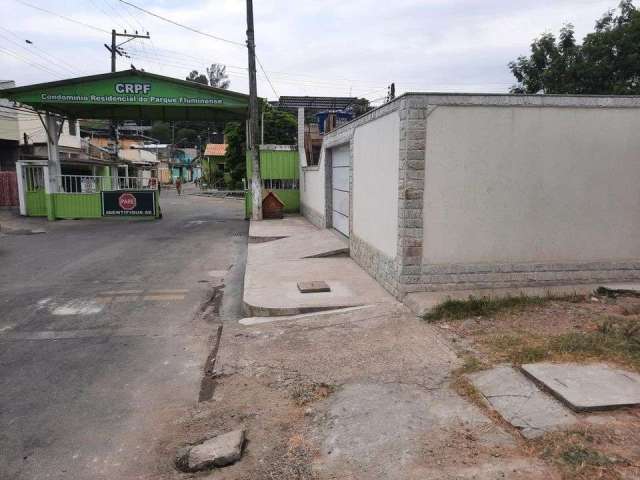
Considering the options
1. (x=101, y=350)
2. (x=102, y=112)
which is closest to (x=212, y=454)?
(x=101, y=350)

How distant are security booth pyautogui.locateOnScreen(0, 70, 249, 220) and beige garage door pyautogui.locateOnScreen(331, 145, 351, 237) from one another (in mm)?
7839

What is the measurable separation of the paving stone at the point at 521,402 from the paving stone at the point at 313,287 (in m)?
3.64

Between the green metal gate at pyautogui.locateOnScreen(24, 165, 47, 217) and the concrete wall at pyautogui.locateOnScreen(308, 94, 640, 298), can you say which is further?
the green metal gate at pyautogui.locateOnScreen(24, 165, 47, 217)

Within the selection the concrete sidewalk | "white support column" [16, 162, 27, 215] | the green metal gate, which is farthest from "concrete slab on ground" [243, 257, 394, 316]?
"white support column" [16, 162, 27, 215]

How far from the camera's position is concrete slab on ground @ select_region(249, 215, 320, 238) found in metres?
15.0

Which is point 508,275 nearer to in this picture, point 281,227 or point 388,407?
point 388,407

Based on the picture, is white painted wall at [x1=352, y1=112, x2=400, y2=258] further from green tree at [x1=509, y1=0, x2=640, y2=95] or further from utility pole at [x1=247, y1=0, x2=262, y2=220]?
green tree at [x1=509, y1=0, x2=640, y2=95]

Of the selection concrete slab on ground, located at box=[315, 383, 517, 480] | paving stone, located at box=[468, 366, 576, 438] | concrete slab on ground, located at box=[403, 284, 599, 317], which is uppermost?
concrete slab on ground, located at box=[403, 284, 599, 317]

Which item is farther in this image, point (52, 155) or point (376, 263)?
point (52, 155)

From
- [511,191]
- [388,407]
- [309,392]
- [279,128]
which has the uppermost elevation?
[279,128]

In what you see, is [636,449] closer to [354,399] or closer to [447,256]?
[354,399]

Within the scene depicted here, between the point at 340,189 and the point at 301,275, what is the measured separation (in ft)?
14.7

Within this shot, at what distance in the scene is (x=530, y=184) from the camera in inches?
279

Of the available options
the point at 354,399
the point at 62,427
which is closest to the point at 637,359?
the point at 354,399
